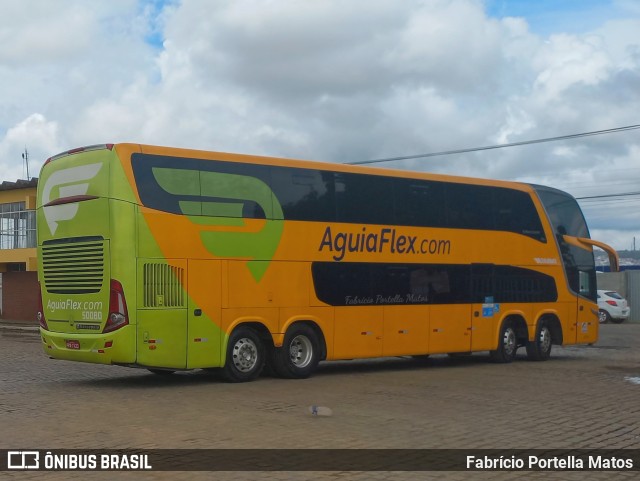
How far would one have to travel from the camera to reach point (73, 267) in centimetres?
1567

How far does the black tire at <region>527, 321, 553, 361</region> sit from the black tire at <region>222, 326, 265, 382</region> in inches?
329

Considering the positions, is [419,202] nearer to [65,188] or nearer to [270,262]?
[270,262]

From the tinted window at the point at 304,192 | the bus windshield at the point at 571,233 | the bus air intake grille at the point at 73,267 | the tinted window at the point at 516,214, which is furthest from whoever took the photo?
the bus windshield at the point at 571,233

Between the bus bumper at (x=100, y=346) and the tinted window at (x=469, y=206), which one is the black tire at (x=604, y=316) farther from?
the bus bumper at (x=100, y=346)

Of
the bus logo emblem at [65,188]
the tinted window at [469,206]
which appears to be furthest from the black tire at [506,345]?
the bus logo emblem at [65,188]

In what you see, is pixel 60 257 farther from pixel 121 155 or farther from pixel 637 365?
pixel 637 365

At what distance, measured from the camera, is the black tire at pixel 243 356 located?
16.2m

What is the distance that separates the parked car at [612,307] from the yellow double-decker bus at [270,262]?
22.9 metres

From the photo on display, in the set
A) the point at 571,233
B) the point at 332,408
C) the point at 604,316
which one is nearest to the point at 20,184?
the point at 604,316

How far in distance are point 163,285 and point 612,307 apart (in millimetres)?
32954

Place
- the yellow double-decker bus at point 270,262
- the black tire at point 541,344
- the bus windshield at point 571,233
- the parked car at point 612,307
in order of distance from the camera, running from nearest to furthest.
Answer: the yellow double-decker bus at point 270,262 → the black tire at point 541,344 → the bus windshield at point 571,233 → the parked car at point 612,307

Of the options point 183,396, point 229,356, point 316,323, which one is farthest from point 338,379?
point 183,396

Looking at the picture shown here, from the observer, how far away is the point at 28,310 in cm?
4941

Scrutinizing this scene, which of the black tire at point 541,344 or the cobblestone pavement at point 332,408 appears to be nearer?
the cobblestone pavement at point 332,408
